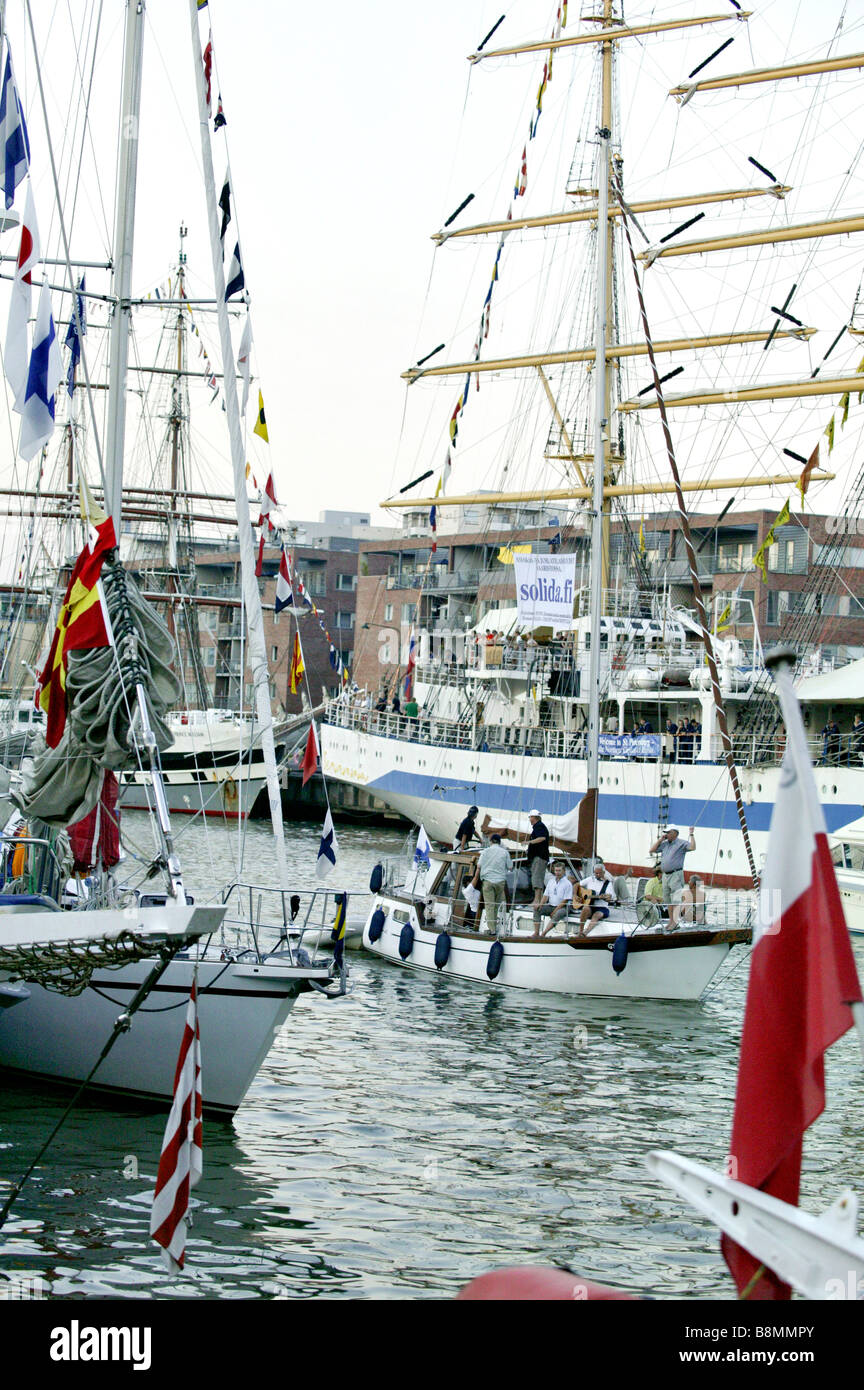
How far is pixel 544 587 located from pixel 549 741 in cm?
2302

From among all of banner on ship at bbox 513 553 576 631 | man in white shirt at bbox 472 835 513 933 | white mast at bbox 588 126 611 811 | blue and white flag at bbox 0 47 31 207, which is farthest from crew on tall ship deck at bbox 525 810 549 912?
blue and white flag at bbox 0 47 31 207

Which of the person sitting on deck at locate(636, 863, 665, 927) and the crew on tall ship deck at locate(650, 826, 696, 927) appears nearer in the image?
the person sitting on deck at locate(636, 863, 665, 927)

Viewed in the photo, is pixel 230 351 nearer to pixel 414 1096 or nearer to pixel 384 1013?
pixel 414 1096

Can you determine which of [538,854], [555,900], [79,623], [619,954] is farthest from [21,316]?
[538,854]

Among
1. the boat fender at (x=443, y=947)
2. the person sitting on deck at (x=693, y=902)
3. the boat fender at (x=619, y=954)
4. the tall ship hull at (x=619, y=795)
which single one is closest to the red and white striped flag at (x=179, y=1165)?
the boat fender at (x=619, y=954)

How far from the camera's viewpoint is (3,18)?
13.3m

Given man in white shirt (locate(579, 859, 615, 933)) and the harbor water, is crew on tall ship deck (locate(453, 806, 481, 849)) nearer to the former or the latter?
man in white shirt (locate(579, 859, 615, 933))

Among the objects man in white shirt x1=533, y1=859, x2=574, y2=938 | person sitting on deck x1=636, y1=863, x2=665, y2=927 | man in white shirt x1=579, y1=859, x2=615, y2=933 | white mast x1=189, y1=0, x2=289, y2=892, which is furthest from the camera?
man in white shirt x1=533, y1=859, x2=574, y2=938

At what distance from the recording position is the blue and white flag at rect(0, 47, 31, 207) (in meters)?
13.0

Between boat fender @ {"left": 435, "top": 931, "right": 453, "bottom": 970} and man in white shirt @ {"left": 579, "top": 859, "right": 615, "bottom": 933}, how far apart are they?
2481mm

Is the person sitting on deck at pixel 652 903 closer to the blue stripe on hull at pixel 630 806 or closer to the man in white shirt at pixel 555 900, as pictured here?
the man in white shirt at pixel 555 900

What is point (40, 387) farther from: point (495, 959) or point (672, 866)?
point (672, 866)

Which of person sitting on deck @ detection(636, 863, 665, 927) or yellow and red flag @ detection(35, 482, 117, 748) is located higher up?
yellow and red flag @ detection(35, 482, 117, 748)
